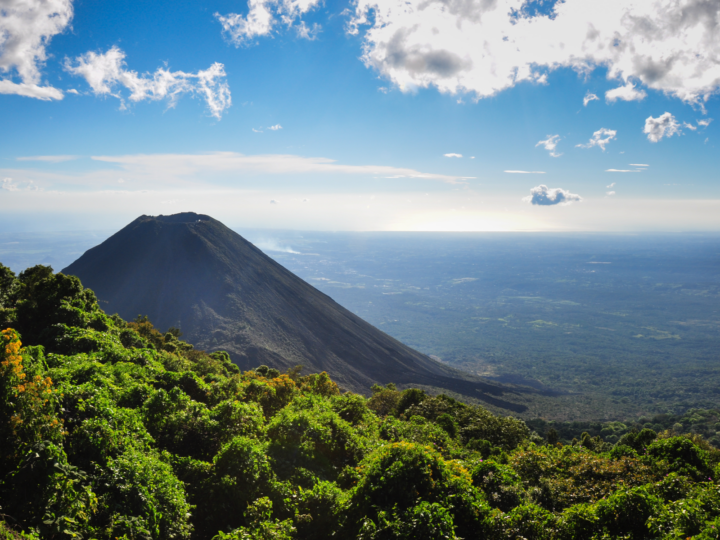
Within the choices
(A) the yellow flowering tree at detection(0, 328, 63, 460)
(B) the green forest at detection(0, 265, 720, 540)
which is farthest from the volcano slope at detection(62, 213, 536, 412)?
(A) the yellow flowering tree at detection(0, 328, 63, 460)

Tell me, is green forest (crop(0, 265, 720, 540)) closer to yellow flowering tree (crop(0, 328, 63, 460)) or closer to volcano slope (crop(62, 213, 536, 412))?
yellow flowering tree (crop(0, 328, 63, 460))

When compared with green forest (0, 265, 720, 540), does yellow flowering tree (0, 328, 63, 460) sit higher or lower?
higher

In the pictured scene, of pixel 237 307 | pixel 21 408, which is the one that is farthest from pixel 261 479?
pixel 237 307

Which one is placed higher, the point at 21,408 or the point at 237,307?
the point at 21,408

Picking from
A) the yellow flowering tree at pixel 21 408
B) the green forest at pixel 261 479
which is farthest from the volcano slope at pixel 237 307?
the yellow flowering tree at pixel 21 408

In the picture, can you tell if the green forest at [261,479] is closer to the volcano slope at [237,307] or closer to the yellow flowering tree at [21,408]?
the yellow flowering tree at [21,408]

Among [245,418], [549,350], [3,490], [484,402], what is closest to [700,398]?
[549,350]

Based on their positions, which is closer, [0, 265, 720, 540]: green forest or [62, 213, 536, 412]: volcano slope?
[0, 265, 720, 540]: green forest

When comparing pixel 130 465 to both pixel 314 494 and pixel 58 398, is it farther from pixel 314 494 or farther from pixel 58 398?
pixel 314 494

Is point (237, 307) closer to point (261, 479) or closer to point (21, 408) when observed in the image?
point (261, 479)
